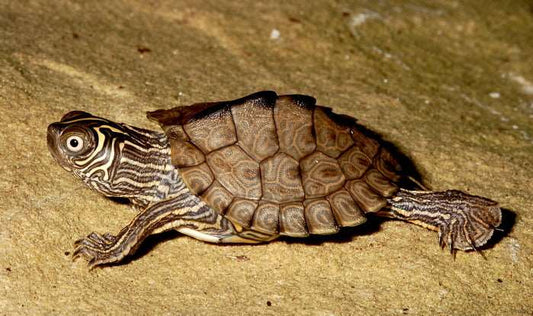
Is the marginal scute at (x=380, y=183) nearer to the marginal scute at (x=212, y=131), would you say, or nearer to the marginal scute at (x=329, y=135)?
the marginal scute at (x=329, y=135)

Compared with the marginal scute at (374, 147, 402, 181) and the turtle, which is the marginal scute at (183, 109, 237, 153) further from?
the marginal scute at (374, 147, 402, 181)

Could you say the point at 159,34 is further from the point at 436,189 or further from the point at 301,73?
the point at 436,189

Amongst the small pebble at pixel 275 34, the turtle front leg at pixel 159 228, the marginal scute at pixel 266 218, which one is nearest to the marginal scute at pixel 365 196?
the marginal scute at pixel 266 218

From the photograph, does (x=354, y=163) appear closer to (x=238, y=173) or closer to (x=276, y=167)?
(x=276, y=167)

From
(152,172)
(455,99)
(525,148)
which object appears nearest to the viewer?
(152,172)

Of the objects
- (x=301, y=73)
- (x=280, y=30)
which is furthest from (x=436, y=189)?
(x=280, y=30)

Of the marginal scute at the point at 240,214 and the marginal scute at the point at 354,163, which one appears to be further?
the marginal scute at the point at 354,163
